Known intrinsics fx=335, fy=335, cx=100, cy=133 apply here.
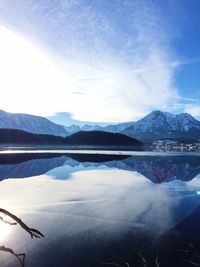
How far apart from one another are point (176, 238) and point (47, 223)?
Answer: 9.57 metres

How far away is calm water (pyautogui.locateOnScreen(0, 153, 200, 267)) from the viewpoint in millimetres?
18969

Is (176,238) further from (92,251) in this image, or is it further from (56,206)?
(56,206)

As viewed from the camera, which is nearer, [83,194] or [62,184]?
[83,194]

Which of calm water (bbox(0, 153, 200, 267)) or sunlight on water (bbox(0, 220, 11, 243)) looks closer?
calm water (bbox(0, 153, 200, 267))

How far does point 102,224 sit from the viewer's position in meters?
25.7

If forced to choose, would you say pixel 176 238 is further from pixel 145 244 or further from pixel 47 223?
pixel 47 223

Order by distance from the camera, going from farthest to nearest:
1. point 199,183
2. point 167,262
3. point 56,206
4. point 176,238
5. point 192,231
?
point 199,183 → point 56,206 → point 192,231 → point 176,238 → point 167,262

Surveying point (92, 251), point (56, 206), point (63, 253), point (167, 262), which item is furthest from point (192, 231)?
point (56, 206)

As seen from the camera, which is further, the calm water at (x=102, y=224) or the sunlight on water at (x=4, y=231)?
the sunlight on water at (x=4, y=231)

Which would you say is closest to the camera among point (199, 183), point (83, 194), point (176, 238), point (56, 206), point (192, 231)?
point (176, 238)

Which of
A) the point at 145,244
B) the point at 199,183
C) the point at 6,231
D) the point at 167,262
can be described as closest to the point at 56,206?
the point at 6,231

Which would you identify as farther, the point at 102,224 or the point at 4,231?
the point at 102,224

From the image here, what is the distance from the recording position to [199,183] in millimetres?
52781

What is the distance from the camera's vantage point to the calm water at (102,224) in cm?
1897
